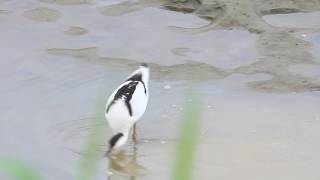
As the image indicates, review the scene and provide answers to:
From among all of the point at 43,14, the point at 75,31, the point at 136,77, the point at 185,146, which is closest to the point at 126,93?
the point at 136,77

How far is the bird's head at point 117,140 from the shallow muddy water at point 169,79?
121 mm

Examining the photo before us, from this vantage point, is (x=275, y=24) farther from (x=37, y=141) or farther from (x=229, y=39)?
(x=37, y=141)

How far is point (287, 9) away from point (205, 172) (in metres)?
3.36

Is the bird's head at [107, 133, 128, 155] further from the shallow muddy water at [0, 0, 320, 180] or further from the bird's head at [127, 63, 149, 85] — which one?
the bird's head at [127, 63, 149, 85]

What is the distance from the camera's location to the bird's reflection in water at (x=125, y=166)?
6293mm

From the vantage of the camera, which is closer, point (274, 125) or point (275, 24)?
point (274, 125)

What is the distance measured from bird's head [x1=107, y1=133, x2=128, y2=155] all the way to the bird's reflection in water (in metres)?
0.10

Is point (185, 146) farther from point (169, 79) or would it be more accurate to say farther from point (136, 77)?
point (169, 79)

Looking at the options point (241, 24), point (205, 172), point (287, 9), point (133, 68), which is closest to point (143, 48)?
point (133, 68)

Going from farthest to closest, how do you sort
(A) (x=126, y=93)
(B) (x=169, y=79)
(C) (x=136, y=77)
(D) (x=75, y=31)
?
1. (D) (x=75, y=31)
2. (B) (x=169, y=79)
3. (C) (x=136, y=77)
4. (A) (x=126, y=93)

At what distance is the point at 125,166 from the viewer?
6.45 metres

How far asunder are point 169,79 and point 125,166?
1538 millimetres

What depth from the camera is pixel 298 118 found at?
7086mm

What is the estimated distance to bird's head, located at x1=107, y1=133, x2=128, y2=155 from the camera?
249 inches
